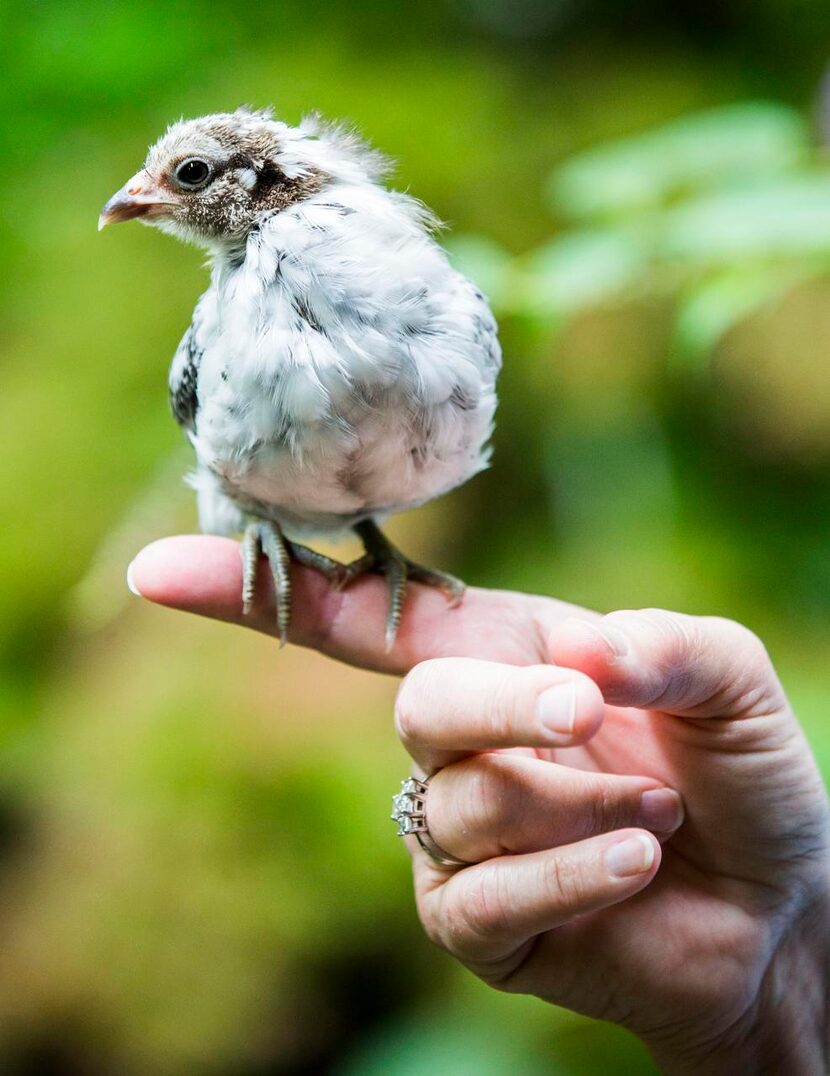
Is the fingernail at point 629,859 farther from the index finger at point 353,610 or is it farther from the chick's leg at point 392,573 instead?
the chick's leg at point 392,573

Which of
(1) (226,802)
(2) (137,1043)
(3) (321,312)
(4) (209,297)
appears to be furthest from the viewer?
(1) (226,802)

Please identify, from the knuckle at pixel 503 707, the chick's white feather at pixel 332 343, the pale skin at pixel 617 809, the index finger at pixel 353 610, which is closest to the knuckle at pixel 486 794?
the pale skin at pixel 617 809

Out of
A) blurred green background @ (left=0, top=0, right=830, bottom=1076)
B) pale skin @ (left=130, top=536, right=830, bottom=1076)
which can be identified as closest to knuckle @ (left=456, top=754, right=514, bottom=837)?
pale skin @ (left=130, top=536, right=830, bottom=1076)

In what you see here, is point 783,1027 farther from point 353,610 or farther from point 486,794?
point 353,610

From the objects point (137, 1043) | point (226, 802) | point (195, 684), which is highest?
point (195, 684)

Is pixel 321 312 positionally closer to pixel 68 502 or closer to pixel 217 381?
pixel 217 381

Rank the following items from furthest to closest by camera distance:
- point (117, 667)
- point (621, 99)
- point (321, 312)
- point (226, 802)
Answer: point (621, 99)
point (117, 667)
point (226, 802)
point (321, 312)

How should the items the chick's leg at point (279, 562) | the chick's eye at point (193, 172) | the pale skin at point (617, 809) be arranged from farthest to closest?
the chick's leg at point (279, 562), the chick's eye at point (193, 172), the pale skin at point (617, 809)

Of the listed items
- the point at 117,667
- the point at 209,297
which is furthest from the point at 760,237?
the point at 117,667
